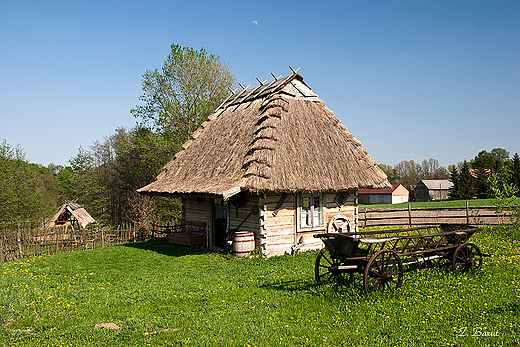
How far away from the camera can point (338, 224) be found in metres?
15.0

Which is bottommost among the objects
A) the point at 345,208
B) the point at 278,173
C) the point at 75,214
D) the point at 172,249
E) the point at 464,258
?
the point at 172,249

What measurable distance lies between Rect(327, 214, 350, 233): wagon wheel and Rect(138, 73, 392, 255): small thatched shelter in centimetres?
9

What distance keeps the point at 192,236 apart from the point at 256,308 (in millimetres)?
8738

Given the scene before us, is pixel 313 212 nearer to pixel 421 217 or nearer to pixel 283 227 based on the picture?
pixel 283 227

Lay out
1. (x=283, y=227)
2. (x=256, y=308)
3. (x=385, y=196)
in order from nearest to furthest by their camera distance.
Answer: (x=256, y=308), (x=283, y=227), (x=385, y=196)

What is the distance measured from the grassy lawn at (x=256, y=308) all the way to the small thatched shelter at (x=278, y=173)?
106 inches

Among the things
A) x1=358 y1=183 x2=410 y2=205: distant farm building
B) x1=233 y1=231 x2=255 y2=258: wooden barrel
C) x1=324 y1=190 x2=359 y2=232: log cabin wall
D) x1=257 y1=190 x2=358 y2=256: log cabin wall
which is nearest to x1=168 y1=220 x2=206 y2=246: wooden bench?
x1=233 y1=231 x2=255 y2=258: wooden barrel

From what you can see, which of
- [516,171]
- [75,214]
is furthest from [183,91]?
[516,171]

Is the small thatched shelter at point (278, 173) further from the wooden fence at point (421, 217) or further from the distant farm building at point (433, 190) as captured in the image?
the distant farm building at point (433, 190)

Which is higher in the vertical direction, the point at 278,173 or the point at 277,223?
the point at 278,173

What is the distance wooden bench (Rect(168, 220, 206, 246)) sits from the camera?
15.3 metres

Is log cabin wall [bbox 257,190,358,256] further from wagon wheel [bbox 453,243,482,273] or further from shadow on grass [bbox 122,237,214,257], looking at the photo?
wagon wheel [bbox 453,243,482,273]

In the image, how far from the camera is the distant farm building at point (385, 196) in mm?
64750

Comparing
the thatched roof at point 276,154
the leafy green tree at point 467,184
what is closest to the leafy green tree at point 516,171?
the leafy green tree at point 467,184
